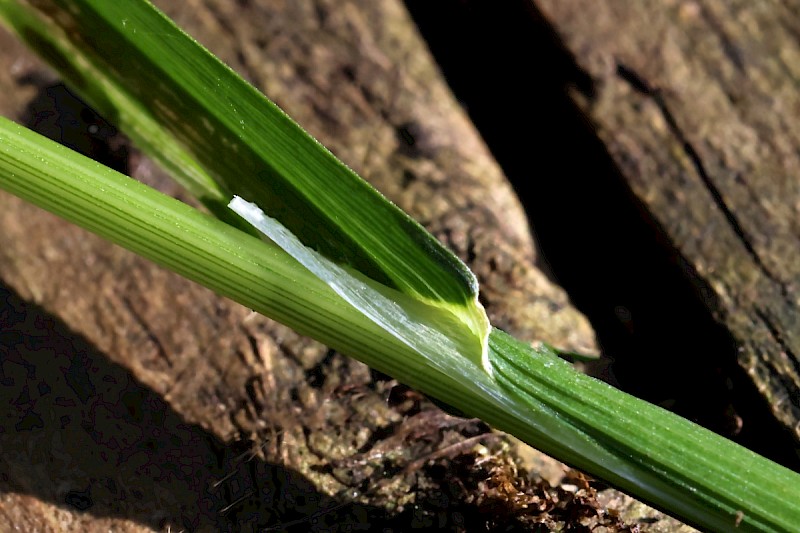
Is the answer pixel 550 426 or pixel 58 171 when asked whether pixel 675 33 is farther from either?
pixel 58 171

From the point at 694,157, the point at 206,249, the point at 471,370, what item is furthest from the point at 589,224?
the point at 206,249

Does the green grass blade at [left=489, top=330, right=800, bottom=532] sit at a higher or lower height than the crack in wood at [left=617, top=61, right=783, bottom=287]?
lower

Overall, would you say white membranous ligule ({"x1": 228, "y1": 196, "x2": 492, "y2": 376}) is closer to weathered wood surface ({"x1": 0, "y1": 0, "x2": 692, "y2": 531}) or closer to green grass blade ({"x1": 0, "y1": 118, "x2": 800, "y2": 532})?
green grass blade ({"x1": 0, "y1": 118, "x2": 800, "y2": 532})

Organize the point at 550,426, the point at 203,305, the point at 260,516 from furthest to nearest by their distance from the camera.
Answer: the point at 203,305
the point at 260,516
the point at 550,426

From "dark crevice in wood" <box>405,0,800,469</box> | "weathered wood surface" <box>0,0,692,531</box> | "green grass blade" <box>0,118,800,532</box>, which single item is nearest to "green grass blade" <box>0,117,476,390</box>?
"green grass blade" <box>0,118,800,532</box>

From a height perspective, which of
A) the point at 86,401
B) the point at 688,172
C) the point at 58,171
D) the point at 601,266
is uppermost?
the point at 688,172

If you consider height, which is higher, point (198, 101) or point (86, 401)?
point (198, 101)

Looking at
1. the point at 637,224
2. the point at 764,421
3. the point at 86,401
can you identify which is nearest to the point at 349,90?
the point at 637,224
